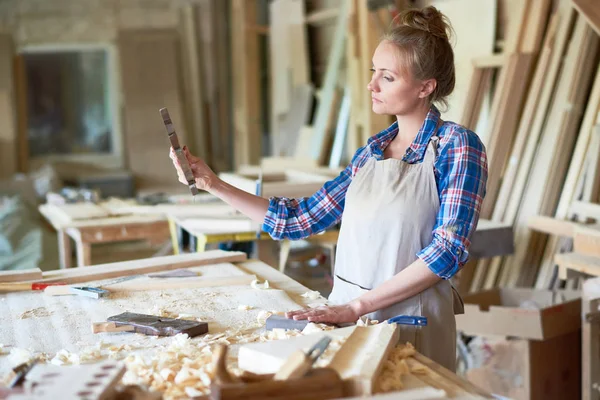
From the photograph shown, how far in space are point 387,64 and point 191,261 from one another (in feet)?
3.50

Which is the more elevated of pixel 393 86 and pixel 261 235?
pixel 393 86

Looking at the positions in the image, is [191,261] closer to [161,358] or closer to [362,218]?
[362,218]

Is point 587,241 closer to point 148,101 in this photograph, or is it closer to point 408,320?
point 408,320

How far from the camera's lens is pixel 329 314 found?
78.7 inches

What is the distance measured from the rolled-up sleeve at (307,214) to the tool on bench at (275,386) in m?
1.08

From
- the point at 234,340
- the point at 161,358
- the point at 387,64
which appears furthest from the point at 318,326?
the point at 387,64

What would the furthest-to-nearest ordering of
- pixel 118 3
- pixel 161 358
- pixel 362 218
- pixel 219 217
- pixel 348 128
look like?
pixel 118 3
pixel 348 128
pixel 219 217
pixel 362 218
pixel 161 358

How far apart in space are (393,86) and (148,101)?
264 inches

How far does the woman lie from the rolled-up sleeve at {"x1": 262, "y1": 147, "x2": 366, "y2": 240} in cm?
15

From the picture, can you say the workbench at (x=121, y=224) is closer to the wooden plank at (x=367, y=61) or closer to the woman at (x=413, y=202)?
the wooden plank at (x=367, y=61)

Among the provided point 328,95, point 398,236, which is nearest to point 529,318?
point 398,236

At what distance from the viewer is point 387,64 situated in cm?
222

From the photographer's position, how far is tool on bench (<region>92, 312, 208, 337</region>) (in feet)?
6.41

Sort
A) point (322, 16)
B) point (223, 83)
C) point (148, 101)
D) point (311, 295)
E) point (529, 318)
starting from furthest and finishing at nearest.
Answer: point (223, 83), point (148, 101), point (322, 16), point (529, 318), point (311, 295)
